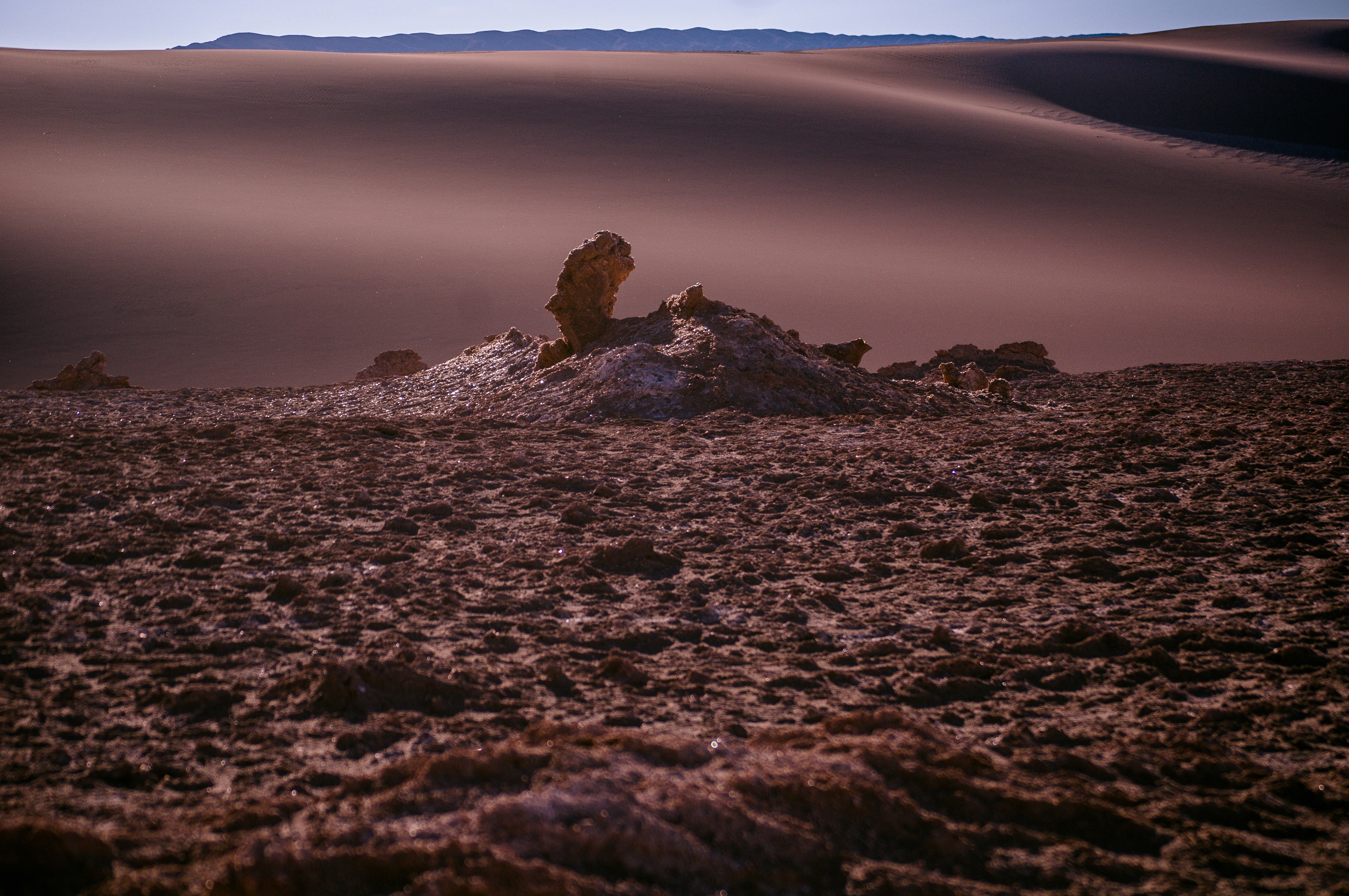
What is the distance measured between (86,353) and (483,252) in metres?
7.57

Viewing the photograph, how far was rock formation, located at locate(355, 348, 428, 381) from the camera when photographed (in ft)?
34.6

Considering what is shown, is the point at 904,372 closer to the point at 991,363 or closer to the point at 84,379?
the point at 991,363

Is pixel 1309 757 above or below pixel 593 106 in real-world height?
below

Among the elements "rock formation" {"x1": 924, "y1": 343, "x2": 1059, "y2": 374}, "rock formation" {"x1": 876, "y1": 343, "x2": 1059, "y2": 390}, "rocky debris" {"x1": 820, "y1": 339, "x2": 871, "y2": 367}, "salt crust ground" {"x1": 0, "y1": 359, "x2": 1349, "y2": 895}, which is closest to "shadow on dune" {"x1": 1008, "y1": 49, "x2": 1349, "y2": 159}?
"rock formation" {"x1": 924, "y1": 343, "x2": 1059, "y2": 374}

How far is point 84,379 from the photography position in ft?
32.5

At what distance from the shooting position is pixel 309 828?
74.4 inches

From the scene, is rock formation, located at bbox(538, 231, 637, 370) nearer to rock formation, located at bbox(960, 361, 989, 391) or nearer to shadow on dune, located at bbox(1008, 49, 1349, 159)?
rock formation, located at bbox(960, 361, 989, 391)

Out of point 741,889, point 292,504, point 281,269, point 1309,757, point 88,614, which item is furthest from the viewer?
point 281,269

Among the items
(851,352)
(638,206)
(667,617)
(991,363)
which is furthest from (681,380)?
(638,206)

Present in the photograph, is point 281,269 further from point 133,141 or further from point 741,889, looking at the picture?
point 741,889

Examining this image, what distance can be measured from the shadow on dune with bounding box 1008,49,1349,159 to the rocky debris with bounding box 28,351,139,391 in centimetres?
3615

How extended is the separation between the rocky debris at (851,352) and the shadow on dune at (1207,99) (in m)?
30.9

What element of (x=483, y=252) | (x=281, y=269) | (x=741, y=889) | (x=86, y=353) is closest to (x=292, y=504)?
(x=741, y=889)

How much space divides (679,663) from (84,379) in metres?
9.49
